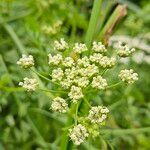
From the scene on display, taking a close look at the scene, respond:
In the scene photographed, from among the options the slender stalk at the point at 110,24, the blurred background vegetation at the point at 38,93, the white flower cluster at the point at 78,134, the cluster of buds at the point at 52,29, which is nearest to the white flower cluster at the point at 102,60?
the white flower cluster at the point at 78,134

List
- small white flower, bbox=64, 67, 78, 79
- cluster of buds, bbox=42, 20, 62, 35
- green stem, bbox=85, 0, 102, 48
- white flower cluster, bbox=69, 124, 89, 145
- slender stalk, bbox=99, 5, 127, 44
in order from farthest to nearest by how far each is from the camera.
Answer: cluster of buds, bbox=42, 20, 62, 35 → slender stalk, bbox=99, 5, 127, 44 → green stem, bbox=85, 0, 102, 48 → small white flower, bbox=64, 67, 78, 79 → white flower cluster, bbox=69, 124, 89, 145

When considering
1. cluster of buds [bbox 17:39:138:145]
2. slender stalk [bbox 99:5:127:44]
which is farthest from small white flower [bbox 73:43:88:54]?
slender stalk [bbox 99:5:127:44]

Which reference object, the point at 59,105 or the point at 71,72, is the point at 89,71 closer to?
the point at 71,72

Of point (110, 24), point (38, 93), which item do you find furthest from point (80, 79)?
point (38, 93)

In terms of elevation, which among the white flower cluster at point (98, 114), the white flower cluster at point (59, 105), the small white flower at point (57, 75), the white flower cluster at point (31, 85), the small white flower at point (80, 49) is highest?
the small white flower at point (80, 49)

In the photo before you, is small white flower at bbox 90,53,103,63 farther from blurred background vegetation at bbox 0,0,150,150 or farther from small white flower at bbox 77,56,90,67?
blurred background vegetation at bbox 0,0,150,150

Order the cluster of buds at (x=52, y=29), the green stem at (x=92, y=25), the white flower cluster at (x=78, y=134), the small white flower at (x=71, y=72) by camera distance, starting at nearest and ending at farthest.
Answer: the white flower cluster at (x=78, y=134) < the small white flower at (x=71, y=72) < the green stem at (x=92, y=25) < the cluster of buds at (x=52, y=29)

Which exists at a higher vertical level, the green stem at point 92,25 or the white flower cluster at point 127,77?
the green stem at point 92,25

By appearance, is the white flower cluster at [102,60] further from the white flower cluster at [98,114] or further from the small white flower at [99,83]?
the white flower cluster at [98,114]
